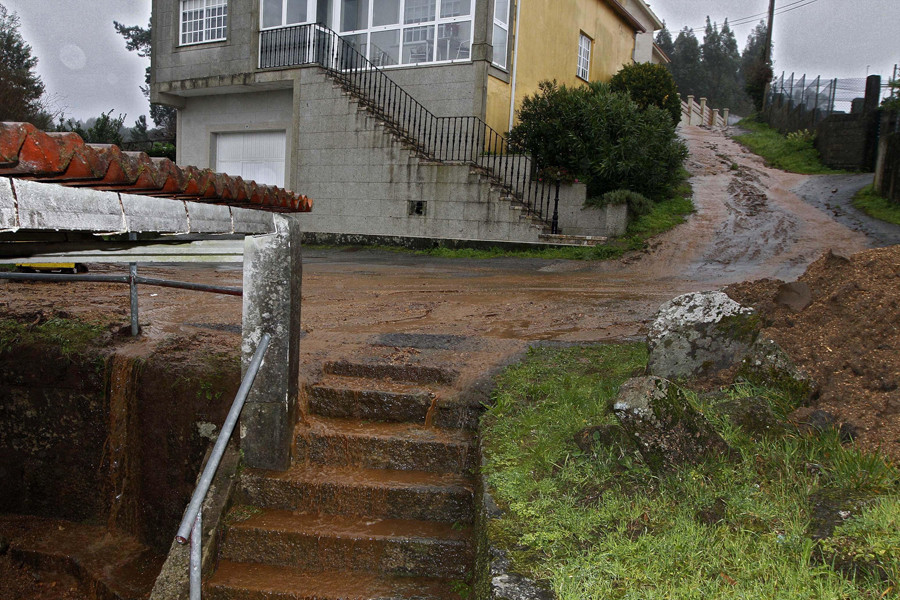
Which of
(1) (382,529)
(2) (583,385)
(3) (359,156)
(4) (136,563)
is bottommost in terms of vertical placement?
(4) (136,563)

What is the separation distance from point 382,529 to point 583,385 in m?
1.76

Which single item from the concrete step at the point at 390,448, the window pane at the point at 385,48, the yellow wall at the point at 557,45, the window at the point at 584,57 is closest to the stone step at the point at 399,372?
the concrete step at the point at 390,448

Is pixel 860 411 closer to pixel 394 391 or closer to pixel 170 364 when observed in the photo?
pixel 394 391

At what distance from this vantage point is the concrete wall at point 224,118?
59.7 feet

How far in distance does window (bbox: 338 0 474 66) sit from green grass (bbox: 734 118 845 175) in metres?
11.1

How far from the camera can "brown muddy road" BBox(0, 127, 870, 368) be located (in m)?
7.24

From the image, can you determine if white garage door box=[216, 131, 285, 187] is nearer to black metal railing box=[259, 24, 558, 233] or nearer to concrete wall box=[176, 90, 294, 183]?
concrete wall box=[176, 90, 294, 183]

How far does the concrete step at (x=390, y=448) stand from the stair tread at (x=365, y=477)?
56mm

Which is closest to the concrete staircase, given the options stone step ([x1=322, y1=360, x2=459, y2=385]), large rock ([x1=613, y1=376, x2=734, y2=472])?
stone step ([x1=322, y1=360, x2=459, y2=385])

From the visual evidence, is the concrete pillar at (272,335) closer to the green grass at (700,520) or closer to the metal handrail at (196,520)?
the metal handrail at (196,520)

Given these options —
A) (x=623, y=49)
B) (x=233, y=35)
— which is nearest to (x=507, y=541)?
(x=233, y=35)

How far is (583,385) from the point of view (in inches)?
194

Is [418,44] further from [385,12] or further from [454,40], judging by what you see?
[385,12]

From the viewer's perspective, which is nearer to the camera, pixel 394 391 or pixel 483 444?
pixel 483 444
